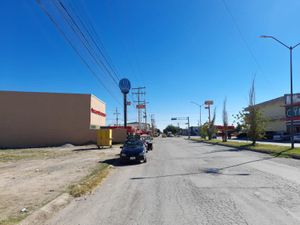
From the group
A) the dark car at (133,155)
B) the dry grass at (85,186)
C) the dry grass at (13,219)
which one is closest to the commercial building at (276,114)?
the dark car at (133,155)

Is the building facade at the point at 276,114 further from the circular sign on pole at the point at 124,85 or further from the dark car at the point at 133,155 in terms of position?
the dark car at the point at 133,155

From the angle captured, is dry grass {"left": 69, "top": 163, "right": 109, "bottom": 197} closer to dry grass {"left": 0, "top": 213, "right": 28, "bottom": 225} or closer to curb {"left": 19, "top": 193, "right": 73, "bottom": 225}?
curb {"left": 19, "top": 193, "right": 73, "bottom": 225}

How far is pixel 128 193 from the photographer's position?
10.2 meters

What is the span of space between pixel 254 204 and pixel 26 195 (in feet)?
21.7

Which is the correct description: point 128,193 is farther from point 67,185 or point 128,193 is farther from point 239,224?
point 239,224

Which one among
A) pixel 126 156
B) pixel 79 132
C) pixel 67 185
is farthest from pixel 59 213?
pixel 79 132

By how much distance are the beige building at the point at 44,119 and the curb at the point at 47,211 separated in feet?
134

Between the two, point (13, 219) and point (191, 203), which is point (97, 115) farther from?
point (13, 219)

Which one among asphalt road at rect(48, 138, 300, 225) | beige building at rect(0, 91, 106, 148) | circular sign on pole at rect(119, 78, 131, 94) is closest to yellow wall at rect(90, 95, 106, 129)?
beige building at rect(0, 91, 106, 148)

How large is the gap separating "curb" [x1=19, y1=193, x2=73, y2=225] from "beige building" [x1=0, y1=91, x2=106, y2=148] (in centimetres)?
4083

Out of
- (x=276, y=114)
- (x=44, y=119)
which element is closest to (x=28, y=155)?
(x=44, y=119)

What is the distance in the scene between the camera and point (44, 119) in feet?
159

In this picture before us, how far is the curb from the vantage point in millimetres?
7055

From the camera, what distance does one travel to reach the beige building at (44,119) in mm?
47125
